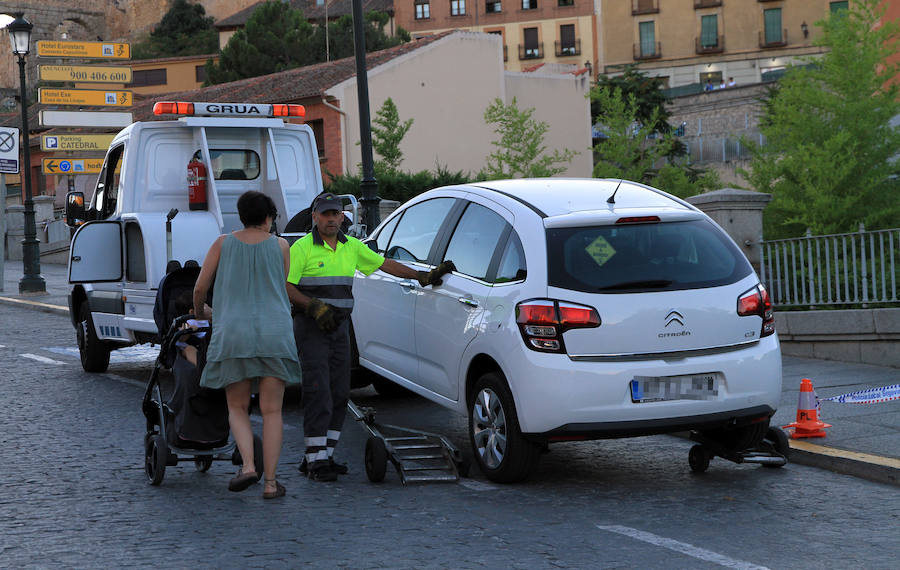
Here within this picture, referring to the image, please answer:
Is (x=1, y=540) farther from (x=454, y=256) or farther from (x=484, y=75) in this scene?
(x=484, y=75)

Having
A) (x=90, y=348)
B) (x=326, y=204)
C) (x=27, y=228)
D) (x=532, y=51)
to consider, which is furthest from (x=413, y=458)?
(x=532, y=51)

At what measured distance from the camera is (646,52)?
77688 mm

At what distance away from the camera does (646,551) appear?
546cm

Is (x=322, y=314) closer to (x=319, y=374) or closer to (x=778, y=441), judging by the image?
(x=319, y=374)

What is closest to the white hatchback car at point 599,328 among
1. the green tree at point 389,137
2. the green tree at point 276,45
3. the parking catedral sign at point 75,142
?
the parking catedral sign at point 75,142

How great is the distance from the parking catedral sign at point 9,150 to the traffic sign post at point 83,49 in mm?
5020

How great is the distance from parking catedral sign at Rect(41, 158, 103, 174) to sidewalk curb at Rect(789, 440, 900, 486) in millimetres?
23563

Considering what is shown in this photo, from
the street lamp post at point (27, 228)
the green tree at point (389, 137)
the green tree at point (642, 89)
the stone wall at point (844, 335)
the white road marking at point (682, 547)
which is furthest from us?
the green tree at point (642, 89)

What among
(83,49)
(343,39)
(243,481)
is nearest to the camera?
(243,481)

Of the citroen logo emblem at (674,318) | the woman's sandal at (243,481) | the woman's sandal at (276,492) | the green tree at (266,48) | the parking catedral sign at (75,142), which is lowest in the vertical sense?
the woman's sandal at (276,492)

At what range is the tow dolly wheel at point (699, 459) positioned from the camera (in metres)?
7.28

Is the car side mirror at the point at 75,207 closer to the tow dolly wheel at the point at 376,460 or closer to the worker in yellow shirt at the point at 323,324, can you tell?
the worker in yellow shirt at the point at 323,324

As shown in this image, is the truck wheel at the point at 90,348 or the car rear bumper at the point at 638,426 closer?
the car rear bumper at the point at 638,426

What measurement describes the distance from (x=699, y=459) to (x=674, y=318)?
3.79 feet
